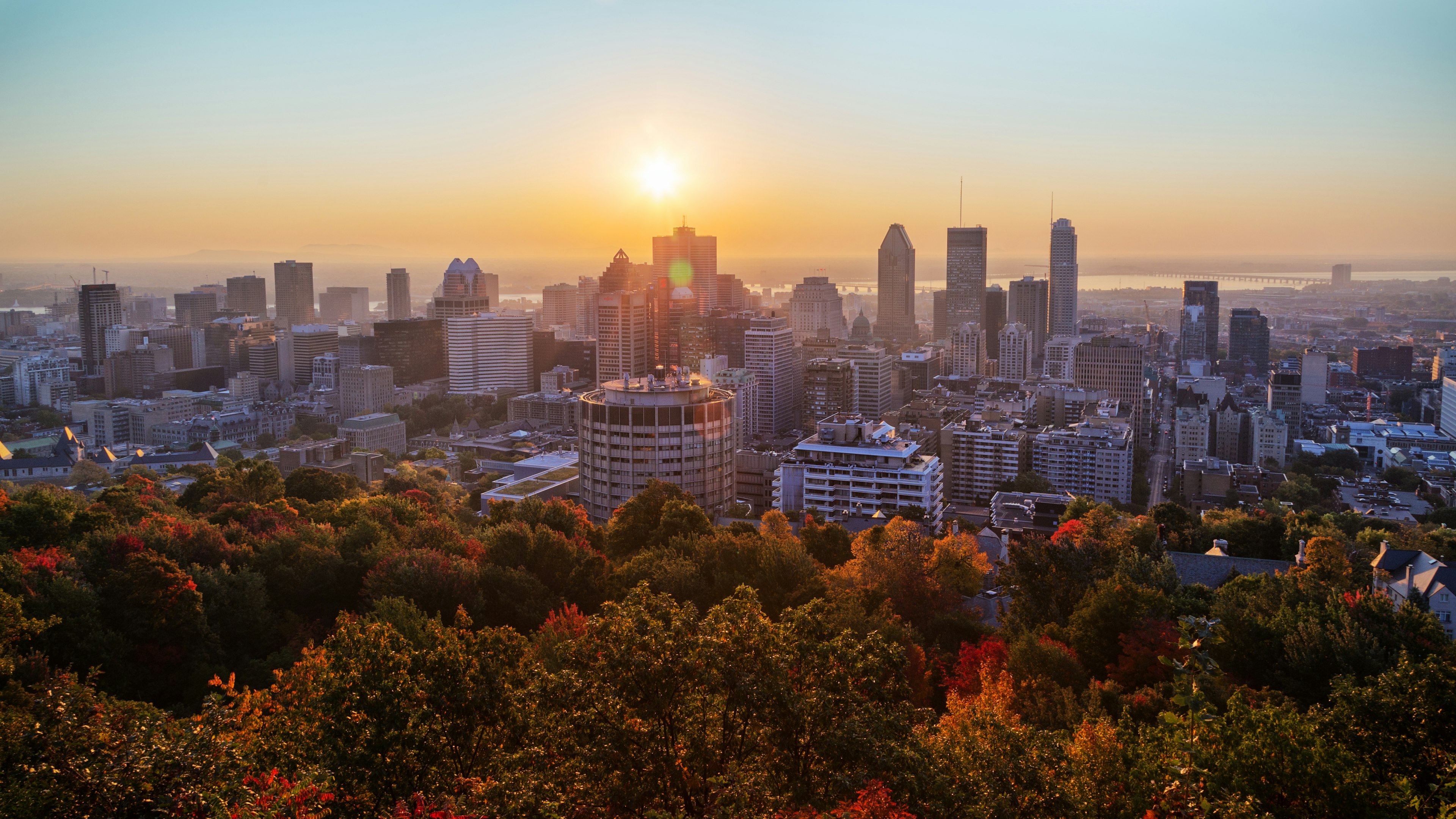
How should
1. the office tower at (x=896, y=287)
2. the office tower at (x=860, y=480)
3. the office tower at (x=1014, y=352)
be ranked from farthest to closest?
the office tower at (x=896, y=287) < the office tower at (x=1014, y=352) < the office tower at (x=860, y=480)

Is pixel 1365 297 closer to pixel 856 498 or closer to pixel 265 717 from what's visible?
pixel 856 498

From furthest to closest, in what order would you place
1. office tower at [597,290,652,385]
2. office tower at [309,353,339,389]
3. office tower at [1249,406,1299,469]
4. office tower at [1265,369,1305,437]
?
office tower at [309,353,339,389]
office tower at [597,290,652,385]
office tower at [1265,369,1305,437]
office tower at [1249,406,1299,469]

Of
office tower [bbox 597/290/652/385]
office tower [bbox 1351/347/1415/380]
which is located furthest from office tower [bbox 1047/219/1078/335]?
office tower [bbox 597/290/652/385]

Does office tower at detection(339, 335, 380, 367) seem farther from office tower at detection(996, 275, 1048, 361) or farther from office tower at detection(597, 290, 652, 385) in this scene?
office tower at detection(996, 275, 1048, 361)

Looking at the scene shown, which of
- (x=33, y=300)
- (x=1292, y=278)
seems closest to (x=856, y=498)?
(x=33, y=300)

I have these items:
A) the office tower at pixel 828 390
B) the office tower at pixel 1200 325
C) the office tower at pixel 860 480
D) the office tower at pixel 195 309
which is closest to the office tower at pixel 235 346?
the office tower at pixel 195 309

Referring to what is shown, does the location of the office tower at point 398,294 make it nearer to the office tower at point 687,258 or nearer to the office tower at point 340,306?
the office tower at point 340,306
